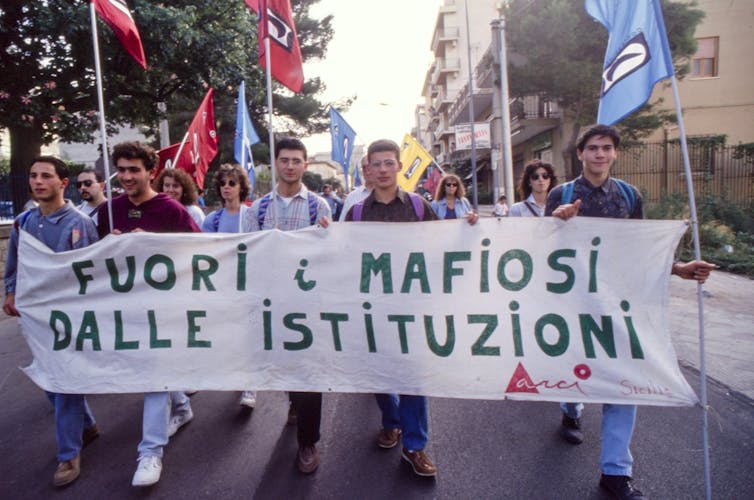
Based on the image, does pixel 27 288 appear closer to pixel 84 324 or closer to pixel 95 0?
pixel 84 324

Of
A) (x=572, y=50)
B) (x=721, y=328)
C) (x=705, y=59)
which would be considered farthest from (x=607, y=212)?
(x=705, y=59)

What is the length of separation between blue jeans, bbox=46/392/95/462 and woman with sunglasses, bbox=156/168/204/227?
2447mm

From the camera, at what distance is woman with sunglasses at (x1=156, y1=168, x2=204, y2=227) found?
16.5 feet

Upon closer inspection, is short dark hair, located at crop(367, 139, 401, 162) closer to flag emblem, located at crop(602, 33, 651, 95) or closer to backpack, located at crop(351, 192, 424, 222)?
backpack, located at crop(351, 192, 424, 222)

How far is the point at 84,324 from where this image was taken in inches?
118

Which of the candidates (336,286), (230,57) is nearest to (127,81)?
(230,57)

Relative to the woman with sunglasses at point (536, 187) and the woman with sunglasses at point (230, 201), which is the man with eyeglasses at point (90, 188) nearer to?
the woman with sunglasses at point (230, 201)

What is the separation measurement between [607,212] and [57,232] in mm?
3381

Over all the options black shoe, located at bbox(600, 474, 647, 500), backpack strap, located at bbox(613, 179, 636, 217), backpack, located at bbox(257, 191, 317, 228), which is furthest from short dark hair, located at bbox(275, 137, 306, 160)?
black shoe, located at bbox(600, 474, 647, 500)

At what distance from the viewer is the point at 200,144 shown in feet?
21.2

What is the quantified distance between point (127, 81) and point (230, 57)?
2554 mm

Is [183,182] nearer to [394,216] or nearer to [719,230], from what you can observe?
[394,216]

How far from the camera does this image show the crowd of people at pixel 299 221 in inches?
107

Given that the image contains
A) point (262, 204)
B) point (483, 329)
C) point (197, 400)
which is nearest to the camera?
point (483, 329)
